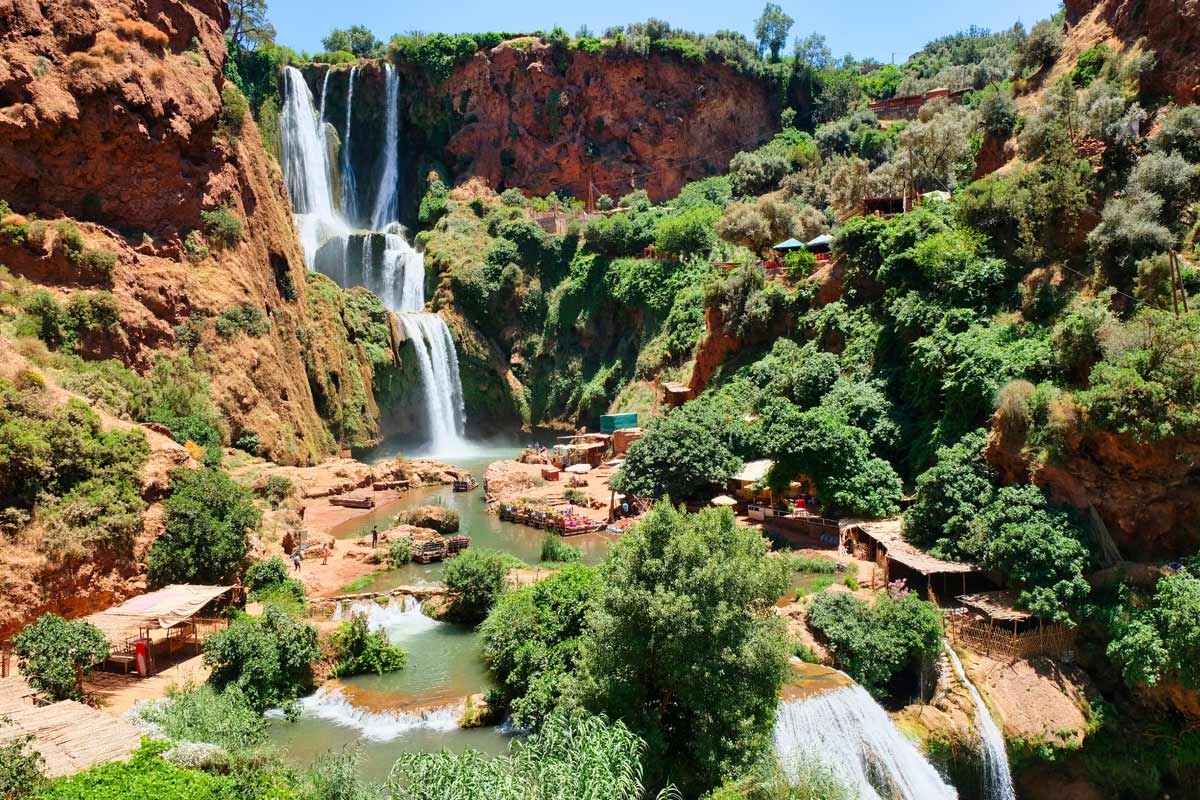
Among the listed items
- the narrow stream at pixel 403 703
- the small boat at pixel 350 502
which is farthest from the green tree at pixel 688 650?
the small boat at pixel 350 502

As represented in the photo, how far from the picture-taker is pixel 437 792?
36.0 ft

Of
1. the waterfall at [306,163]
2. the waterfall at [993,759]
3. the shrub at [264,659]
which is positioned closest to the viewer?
the waterfall at [993,759]

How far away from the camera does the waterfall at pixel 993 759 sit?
627 inches

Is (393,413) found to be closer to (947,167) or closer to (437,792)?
(947,167)

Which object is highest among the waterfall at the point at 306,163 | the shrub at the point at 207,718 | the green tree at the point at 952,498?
the waterfall at the point at 306,163

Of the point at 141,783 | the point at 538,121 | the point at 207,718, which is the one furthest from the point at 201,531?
the point at 538,121

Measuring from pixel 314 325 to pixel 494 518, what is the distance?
1619 centimetres

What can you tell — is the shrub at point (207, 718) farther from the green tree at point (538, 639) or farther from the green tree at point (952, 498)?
the green tree at point (952, 498)

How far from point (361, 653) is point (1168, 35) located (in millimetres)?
34645

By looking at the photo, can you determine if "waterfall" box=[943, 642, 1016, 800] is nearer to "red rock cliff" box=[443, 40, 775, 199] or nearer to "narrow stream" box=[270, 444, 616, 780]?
"narrow stream" box=[270, 444, 616, 780]

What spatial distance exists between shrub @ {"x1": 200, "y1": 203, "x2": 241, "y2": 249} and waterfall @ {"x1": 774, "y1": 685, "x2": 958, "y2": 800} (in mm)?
30183

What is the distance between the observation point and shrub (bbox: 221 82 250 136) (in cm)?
3534

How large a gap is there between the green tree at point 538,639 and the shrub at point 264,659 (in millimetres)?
4286

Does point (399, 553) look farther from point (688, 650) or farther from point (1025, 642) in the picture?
point (1025, 642)
